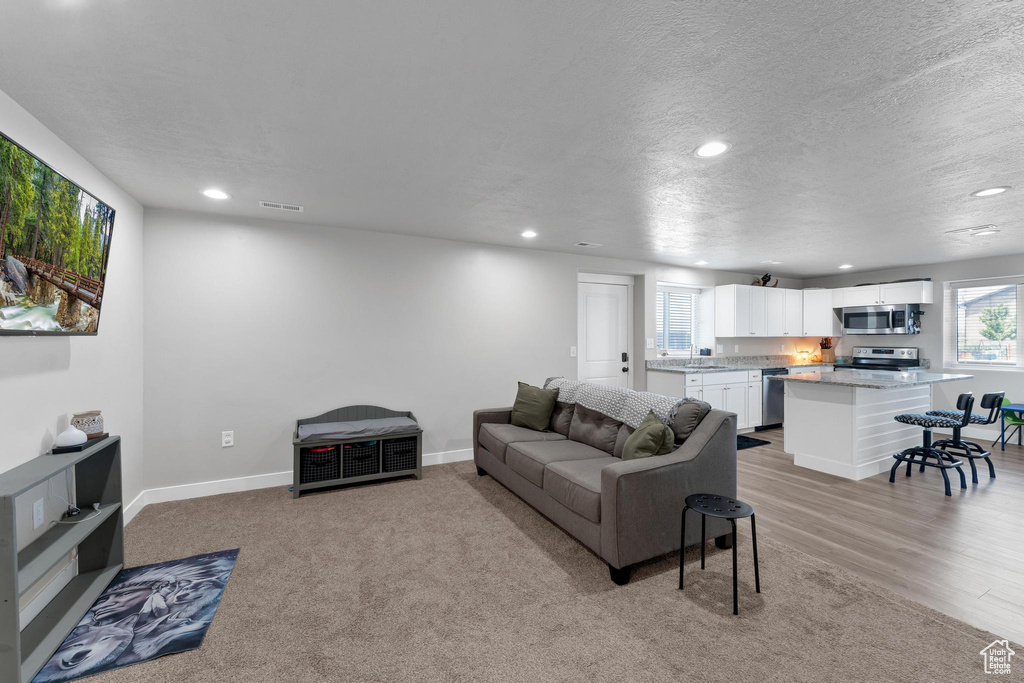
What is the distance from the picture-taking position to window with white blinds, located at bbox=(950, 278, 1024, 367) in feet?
17.9

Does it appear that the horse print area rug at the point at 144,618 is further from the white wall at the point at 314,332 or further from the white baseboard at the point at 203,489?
the white wall at the point at 314,332

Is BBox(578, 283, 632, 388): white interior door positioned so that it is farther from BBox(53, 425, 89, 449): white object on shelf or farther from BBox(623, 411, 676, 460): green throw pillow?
BBox(53, 425, 89, 449): white object on shelf

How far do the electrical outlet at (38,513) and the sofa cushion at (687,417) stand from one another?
3381 millimetres

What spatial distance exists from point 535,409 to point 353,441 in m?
1.61

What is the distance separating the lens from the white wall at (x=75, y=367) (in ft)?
6.36

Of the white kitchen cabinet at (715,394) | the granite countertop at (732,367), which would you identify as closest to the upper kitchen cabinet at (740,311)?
the granite countertop at (732,367)

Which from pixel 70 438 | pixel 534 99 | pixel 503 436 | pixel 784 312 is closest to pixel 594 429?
pixel 503 436

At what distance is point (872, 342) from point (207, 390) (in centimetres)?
892

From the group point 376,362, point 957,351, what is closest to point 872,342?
point 957,351

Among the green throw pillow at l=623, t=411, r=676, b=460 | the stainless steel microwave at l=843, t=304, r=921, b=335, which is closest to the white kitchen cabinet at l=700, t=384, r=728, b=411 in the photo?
the stainless steel microwave at l=843, t=304, r=921, b=335

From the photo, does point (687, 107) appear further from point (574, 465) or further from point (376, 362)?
point (376, 362)

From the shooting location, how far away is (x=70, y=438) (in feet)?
7.01

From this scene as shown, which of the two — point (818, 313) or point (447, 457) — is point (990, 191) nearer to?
point (818, 313)

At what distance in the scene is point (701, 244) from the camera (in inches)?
186
